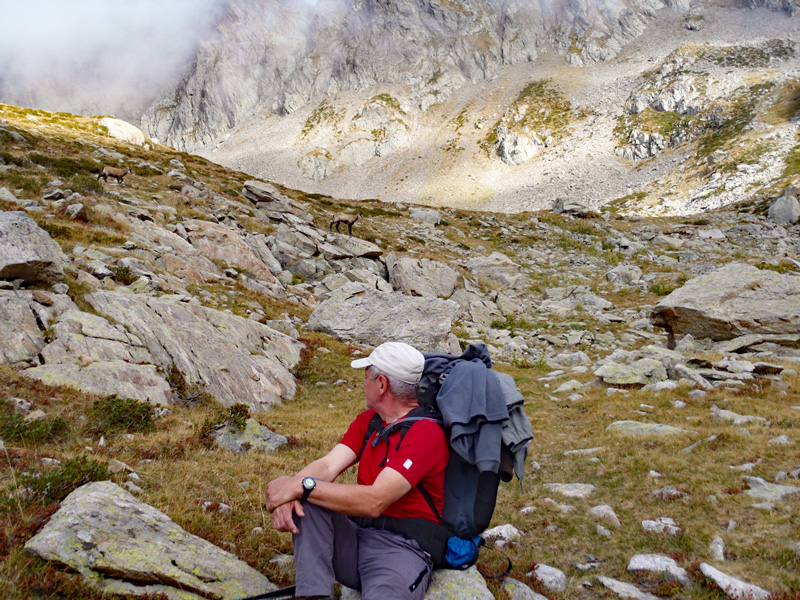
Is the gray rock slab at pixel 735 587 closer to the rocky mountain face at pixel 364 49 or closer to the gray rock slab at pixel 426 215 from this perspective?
the gray rock slab at pixel 426 215

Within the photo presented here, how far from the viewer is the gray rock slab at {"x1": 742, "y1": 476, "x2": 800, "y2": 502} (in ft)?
20.5

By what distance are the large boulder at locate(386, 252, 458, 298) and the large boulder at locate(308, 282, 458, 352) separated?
5816 millimetres

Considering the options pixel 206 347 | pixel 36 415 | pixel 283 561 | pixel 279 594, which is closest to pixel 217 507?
pixel 283 561

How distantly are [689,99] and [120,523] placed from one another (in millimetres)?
141550

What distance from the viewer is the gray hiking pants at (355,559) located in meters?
3.44

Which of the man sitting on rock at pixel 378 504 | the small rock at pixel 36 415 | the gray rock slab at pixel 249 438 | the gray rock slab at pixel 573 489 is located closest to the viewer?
the man sitting on rock at pixel 378 504

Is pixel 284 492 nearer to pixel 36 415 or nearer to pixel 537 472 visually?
pixel 36 415

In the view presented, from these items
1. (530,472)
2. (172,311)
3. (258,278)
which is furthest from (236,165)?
(530,472)

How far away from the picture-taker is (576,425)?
11.9m

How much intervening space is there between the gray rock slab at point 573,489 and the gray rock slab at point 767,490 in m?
2.26

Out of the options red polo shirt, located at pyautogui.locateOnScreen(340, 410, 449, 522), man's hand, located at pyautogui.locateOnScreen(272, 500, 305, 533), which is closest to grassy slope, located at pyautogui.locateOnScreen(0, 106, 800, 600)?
man's hand, located at pyautogui.locateOnScreen(272, 500, 305, 533)

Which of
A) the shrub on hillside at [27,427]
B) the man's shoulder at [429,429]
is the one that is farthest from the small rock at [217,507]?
the shrub on hillside at [27,427]

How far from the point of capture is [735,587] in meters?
4.20

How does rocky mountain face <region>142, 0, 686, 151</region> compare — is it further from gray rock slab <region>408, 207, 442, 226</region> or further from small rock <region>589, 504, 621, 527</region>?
small rock <region>589, 504, 621, 527</region>
